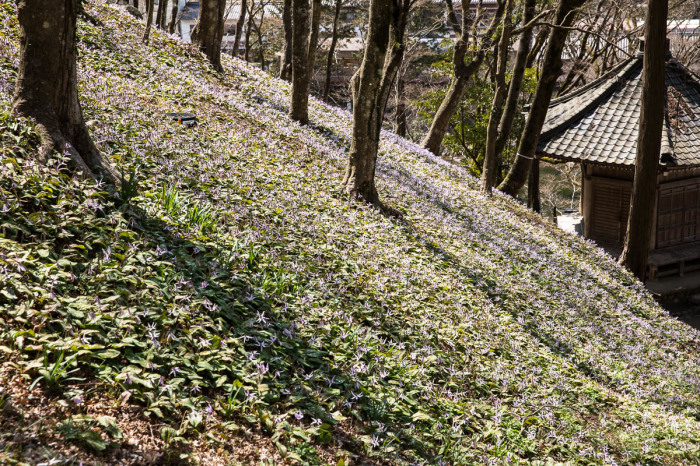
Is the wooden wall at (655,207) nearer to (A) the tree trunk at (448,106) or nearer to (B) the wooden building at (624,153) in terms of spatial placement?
(B) the wooden building at (624,153)

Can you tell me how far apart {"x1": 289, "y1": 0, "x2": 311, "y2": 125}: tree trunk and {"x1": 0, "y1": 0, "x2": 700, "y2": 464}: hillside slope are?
2.58 meters

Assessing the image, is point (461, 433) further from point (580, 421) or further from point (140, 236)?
point (140, 236)

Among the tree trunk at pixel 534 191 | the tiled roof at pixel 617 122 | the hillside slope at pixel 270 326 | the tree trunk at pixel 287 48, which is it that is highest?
the tree trunk at pixel 287 48

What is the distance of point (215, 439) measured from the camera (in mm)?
3268

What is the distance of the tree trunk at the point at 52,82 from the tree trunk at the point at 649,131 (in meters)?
11.9

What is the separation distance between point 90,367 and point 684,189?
19088mm

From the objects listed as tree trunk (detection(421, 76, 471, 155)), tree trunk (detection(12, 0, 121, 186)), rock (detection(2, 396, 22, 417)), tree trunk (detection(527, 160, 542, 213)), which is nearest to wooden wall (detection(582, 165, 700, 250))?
tree trunk (detection(527, 160, 542, 213))

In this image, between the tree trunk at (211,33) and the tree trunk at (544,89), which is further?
the tree trunk at (544,89)

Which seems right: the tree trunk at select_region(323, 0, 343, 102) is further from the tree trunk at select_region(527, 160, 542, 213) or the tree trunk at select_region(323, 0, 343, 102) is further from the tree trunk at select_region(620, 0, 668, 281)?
the tree trunk at select_region(620, 0, 668, 281)

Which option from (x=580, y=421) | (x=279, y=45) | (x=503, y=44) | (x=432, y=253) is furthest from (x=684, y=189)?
(x=279, y=45)

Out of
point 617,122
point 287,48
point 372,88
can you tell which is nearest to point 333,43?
point 287,48

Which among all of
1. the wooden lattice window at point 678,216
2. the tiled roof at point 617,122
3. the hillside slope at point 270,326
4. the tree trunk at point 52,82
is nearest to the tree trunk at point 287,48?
the tiled roof at point 617,122

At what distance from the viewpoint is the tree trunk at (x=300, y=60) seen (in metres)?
11.6

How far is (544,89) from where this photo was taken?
49.9 feet
